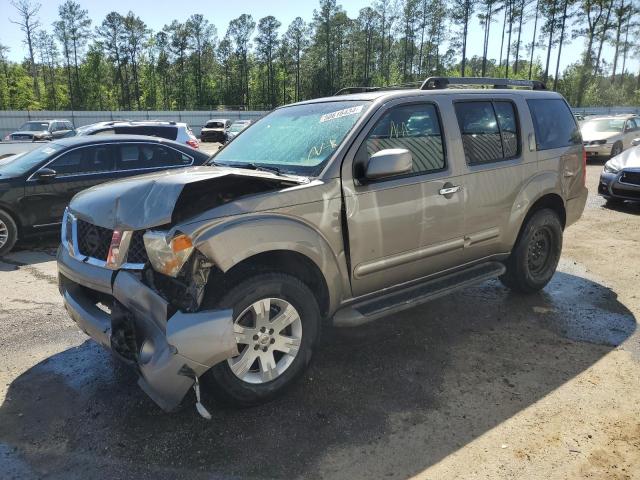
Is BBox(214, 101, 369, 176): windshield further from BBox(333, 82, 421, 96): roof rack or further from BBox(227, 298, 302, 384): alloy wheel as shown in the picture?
BBox(227, 298, 302, 384): alloy wheel

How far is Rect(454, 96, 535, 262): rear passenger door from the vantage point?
13.5 ft

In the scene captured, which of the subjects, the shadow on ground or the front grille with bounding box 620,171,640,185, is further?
the front grille with bounding box 620,171,640,185

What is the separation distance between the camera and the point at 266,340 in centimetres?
302

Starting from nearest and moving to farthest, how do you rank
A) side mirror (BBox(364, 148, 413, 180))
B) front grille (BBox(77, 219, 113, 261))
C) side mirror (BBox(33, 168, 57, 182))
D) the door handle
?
front grille (BBox(77, 219, 113, 261)) → side mirror (BBox(364, 148, 413, 180)) → the door handle → side mirror (BBox(33, 168, 57, 182))

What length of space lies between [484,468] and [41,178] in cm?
681

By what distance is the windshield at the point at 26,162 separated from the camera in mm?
6952

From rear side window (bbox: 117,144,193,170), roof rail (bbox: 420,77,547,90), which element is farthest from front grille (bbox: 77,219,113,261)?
rear side window (bbox: 117,144,193,170)

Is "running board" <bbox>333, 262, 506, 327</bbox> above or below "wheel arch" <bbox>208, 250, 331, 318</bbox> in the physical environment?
below

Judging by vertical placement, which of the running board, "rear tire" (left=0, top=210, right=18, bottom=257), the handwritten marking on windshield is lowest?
"rear tire" (left=0, top=210, right=18, bottom=257)

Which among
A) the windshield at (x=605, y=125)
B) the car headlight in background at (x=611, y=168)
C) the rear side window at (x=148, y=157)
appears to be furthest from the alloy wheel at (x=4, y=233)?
the windshield at (x=605, y=125)

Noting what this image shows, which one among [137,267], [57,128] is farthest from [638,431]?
[57,128]

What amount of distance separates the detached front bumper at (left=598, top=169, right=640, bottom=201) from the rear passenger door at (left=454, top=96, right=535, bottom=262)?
596 cm

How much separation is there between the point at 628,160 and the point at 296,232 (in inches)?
359

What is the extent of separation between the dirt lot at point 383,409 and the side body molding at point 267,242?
0.80 metres
